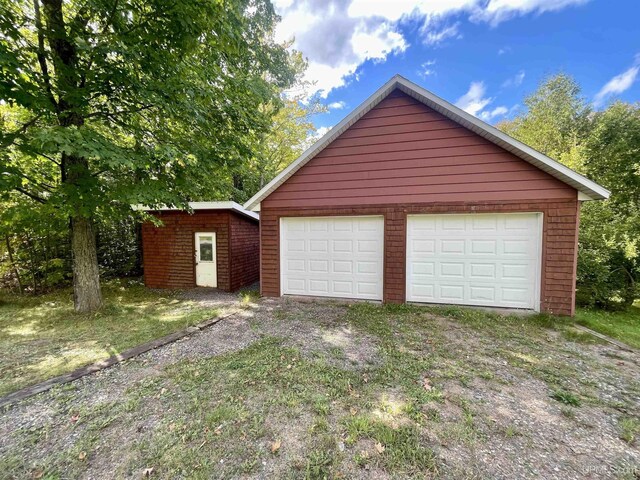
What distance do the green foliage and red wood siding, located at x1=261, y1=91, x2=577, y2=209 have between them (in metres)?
3.03

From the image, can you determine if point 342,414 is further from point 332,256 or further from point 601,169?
point 601,169

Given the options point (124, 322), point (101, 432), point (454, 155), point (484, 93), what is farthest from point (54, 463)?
point (484, 93)

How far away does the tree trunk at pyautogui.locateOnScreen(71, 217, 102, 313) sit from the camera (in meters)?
5.50

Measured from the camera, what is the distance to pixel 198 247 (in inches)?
335

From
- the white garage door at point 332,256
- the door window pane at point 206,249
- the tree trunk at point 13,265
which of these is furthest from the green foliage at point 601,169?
the tree trunk at point 13,265

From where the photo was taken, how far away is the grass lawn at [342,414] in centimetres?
194

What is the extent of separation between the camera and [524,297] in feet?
18.0

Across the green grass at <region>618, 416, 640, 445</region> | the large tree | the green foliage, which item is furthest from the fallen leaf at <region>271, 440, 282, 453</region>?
the green foliage

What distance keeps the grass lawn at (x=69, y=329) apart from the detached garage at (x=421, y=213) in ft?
9.02

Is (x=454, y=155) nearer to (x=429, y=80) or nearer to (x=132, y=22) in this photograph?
(x=132, y=22)

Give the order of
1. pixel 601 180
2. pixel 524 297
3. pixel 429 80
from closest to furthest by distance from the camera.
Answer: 1. pixel 524 297
2. pixel 601 180
3. pixel 429 80

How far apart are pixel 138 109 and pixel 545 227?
27.5 feet

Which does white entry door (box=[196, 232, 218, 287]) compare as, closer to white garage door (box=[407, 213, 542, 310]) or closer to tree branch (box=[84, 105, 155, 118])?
tree branch (box=[84, 105, 155, 118])

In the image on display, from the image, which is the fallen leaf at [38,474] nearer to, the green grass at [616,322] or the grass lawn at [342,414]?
the grass lawn at [342,414]
